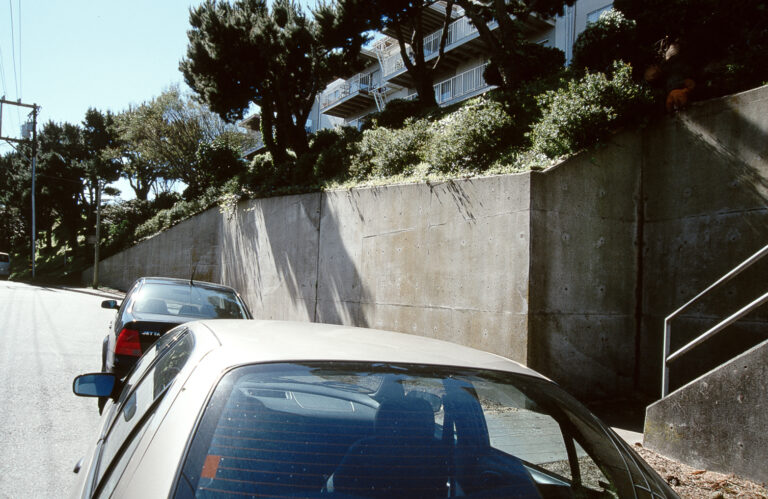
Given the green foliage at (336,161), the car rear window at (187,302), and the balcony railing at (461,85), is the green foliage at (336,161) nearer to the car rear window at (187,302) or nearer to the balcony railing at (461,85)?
the car rear window at (187,302)

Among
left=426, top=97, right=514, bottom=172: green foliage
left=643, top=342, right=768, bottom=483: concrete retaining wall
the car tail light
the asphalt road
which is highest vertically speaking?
left=426, top=97, right=514, bottom=172: green foliage

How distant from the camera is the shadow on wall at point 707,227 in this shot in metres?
6.89

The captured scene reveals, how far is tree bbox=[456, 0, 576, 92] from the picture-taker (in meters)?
13.6

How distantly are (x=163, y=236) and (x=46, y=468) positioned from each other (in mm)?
21385

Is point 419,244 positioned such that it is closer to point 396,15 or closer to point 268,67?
point 396,15

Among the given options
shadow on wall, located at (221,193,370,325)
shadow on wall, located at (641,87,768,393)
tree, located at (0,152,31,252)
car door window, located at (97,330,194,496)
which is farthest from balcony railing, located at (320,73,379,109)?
tree, located at (0,152,31,252)

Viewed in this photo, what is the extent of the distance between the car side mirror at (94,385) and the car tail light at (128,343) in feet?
8.08

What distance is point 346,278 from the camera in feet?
36.1

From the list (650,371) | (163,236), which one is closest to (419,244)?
(650,371)

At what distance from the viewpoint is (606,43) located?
11898 mm

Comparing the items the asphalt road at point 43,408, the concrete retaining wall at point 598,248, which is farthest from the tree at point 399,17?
the asphalt road at point 43,408

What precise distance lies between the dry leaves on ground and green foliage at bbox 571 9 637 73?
9049 millimetres

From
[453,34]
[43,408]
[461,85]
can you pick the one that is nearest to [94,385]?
[43,408]

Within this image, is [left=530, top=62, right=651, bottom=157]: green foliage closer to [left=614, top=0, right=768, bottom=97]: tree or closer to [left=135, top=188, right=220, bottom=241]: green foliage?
[left=614, top=0, right=768, bottom=97]: tree
